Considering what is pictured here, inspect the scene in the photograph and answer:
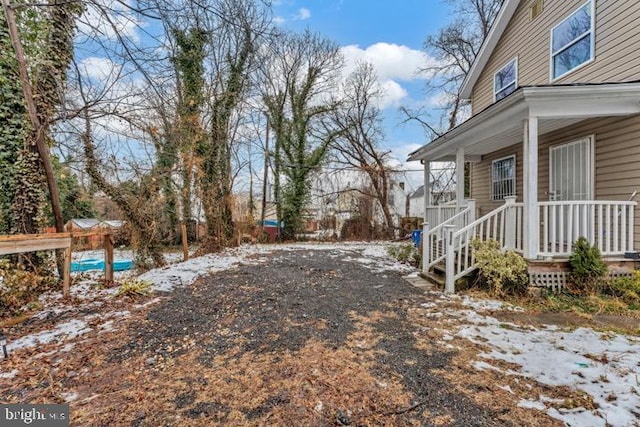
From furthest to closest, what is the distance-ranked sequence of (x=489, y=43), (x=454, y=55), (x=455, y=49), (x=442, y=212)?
(x=454, y=55) → (x=455, y=49) → (x=489, y=43) → (x=442, y=212)

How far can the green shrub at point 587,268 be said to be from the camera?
4.39 metres

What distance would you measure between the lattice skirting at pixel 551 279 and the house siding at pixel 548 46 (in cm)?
344

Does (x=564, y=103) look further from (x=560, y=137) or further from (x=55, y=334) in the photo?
(x=55, y=334)

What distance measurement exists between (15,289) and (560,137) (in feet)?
31.3

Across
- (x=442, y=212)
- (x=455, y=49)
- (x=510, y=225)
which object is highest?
(x=455, y=49)

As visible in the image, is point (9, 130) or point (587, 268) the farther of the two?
point (9, 130)

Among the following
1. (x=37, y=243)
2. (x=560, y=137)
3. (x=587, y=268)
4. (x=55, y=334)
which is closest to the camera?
(x=55, y=334)

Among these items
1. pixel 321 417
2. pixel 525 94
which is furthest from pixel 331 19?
pixel 321 417

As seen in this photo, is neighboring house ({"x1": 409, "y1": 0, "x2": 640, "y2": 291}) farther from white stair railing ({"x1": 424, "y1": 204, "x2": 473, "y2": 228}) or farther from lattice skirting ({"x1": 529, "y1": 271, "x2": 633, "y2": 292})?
lattice skirting ({"x1": 529, "y1": 271, "x2": 633, "y2": 292})

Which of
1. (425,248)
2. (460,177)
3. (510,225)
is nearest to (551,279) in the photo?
(510,225)

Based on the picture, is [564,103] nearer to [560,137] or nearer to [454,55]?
[560,137]

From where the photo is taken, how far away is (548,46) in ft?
22.4

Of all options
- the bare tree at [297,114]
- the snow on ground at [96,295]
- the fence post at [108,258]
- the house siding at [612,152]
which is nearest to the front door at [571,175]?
the house siding at [612,152]

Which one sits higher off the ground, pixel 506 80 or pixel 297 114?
pixel 297 114
